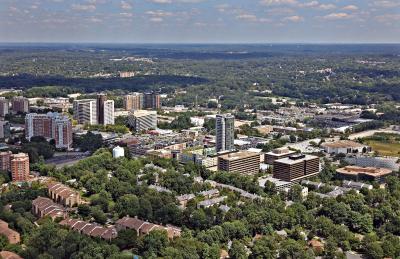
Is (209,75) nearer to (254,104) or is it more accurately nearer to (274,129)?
(254,104)

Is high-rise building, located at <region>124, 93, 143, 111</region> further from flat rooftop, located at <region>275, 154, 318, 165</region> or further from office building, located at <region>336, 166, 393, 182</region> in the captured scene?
office building, located at <region>336, 166, 393, 182</region>

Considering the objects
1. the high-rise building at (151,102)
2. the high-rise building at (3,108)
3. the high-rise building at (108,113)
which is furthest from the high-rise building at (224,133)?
the high-rise building at (3,108)

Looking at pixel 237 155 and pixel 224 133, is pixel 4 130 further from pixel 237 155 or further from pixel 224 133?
pixel 237 155

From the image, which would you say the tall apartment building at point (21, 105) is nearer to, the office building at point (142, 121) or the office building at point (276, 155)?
the office building at point (142, 121)

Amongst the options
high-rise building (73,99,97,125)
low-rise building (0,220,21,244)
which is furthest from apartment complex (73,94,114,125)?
low-rise building (0,220,21,244)

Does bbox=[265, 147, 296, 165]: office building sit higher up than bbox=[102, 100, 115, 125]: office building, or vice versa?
bbox=[102, 100, 115, 125]: office building

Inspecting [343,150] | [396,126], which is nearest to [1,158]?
[343,150]

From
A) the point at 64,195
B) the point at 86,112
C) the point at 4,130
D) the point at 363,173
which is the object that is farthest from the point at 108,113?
the point at 363,173
